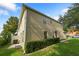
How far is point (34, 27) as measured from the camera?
393 centimetres

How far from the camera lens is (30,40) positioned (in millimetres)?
3939

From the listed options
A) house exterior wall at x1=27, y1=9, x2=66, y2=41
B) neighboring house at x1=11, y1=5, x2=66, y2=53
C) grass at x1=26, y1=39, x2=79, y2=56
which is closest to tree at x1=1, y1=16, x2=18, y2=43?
neighboring house at x1=11, y1=5, x2=66, y2=53

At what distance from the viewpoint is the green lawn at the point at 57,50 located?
3.86 m

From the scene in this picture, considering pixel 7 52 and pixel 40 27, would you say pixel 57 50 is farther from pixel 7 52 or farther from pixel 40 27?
pixel 7 52

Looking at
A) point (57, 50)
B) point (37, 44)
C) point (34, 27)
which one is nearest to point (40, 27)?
point (34, 27)

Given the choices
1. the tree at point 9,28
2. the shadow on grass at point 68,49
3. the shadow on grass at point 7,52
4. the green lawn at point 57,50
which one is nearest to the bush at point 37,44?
the green lawn at point 57,50

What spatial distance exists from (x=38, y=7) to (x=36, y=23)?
37 centimetres

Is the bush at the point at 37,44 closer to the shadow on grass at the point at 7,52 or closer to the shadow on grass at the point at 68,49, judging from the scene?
the shadow on grass at the point at 68,49

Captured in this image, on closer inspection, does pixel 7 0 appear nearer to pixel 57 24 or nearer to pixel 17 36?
pixel 17 36

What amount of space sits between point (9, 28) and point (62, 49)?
4.21 ft

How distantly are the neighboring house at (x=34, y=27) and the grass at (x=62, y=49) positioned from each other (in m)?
0.20

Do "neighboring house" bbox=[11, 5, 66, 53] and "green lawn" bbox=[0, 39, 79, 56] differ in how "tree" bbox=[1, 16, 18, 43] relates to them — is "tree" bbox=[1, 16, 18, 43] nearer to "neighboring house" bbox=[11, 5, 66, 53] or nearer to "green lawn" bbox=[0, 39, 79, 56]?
"neighboring house" bbox=[11, 5, 66, 53]

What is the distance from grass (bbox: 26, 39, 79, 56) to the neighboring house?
0.20m

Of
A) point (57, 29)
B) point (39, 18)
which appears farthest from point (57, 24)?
point (39, 18)
